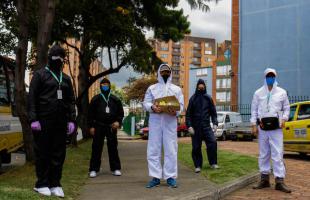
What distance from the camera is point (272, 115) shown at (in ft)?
27.8

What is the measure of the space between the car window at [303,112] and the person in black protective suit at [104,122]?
7.28 meters

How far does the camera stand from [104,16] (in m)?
16.7

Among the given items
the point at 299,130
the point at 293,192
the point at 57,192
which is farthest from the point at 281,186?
the point at 299,130

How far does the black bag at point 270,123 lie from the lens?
841 cm

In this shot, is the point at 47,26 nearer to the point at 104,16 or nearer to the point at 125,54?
the point at 104,16

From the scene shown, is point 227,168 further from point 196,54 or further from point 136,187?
point 196,54

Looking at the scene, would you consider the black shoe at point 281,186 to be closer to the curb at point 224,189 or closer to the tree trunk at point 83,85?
the curb at point 224,189

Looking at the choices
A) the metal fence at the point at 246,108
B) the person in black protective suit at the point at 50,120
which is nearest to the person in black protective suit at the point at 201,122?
the person in black protective suit at the point at 50,120

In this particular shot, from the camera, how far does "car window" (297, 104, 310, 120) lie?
49.2ft

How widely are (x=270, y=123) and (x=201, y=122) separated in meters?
2.33

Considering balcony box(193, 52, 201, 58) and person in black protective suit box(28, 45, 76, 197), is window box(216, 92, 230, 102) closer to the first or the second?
balcony box(193, 52, 201, 58)

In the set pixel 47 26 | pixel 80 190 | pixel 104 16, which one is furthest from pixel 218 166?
pixel 104 16

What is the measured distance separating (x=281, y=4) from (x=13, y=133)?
29.0 m

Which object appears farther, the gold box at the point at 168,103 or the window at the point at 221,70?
the window at the point at 221,70
